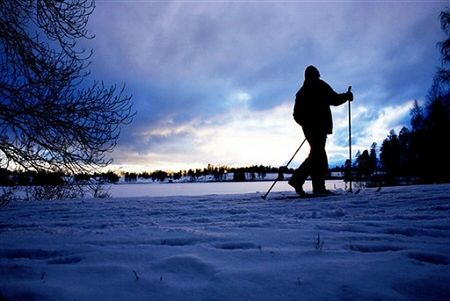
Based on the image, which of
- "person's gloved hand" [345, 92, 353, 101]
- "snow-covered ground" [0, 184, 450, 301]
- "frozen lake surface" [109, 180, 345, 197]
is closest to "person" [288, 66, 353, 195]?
"person's gloved hand" [345, 92, 353, 101]

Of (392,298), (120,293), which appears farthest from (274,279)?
(120,293)

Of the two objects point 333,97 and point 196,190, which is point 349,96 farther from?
point 196,190

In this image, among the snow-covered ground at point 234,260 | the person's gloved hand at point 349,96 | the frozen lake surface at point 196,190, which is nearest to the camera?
the snow-covered ground at point 234,260

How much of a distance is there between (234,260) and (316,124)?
15.0ft

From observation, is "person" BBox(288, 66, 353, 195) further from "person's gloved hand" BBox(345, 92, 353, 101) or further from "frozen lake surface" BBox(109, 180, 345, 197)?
"frozen lake surface" BBox(109, 180, 345, 197)

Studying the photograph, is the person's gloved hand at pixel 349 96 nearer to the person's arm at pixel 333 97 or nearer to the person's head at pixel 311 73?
the person's arm at pixel 333 97

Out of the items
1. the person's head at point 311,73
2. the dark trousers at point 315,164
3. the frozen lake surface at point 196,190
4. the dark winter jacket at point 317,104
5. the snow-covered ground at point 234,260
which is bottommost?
the frozen lake surface at point 196,190

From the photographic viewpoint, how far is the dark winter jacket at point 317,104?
18.3ft

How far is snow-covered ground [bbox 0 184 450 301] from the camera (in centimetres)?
117

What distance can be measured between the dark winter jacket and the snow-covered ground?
301 cm

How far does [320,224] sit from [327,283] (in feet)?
4.40

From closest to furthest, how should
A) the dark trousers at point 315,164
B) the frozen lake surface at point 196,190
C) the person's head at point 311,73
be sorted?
the dark trousers at point 315,164
the person's head at point 311,73
the frozen lake surface at point 196,190

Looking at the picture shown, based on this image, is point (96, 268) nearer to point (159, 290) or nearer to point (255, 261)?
point (159, 290)

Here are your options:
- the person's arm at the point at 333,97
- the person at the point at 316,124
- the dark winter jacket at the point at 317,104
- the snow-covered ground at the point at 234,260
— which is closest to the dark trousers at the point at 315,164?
the person at the point at 316,124
